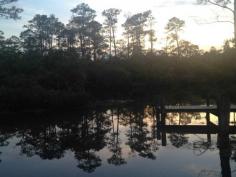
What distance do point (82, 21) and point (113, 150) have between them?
46856mm


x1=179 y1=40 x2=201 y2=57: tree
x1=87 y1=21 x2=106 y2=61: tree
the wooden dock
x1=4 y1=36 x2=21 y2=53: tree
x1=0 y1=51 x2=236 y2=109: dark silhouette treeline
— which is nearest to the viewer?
the wooden dock

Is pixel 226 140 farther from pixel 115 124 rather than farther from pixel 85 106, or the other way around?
pixel 85 106

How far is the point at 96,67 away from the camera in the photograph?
40500 millimetres

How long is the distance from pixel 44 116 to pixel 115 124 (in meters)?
6.48

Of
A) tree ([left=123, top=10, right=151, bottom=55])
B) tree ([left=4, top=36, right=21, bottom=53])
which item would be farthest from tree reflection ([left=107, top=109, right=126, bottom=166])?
tree ([left=123, top=10, right=151, bottom=55])

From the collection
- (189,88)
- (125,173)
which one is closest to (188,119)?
(125,173)

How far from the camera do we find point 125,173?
10.7 metres

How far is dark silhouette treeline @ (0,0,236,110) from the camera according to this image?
91.7 feet

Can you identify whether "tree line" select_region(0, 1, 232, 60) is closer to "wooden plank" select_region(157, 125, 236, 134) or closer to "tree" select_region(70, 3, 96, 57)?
"tree" select_region(70, 3, 96, 57)

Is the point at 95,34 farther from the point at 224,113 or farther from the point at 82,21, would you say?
the point at 224,113

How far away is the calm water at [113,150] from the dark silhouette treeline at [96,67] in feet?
21.9

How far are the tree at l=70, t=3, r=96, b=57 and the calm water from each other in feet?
125

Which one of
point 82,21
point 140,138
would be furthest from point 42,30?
point 140,138

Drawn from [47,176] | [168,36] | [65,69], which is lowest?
[47,176]
